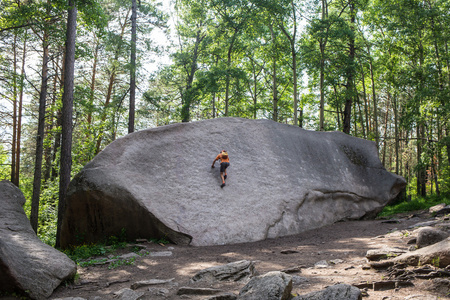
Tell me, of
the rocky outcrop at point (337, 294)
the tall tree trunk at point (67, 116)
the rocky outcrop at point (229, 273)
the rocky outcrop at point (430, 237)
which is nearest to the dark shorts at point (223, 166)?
the rocky outcrop at point (229, 273)

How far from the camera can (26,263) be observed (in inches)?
181

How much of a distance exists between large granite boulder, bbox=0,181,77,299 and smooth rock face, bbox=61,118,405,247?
236 centimetres

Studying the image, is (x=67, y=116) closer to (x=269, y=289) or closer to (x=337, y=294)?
(x=269, y=289)

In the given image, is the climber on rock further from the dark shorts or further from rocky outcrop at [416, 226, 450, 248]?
rocky outcrop at [416, 226, 450, 248]

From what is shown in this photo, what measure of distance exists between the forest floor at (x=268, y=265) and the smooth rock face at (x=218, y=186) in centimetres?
70

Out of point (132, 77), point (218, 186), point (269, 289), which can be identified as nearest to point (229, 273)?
point (269, 289)

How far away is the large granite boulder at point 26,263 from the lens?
4.26 m

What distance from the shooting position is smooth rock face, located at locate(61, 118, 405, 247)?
8.45m

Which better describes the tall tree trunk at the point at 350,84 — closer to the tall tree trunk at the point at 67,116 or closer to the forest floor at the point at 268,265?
the forest floor at the point at 268,265

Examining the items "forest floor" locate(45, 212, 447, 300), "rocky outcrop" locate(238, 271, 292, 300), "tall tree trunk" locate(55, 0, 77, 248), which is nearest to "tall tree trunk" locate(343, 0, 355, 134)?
"forest floor" locate(45, 212, 447, 300)

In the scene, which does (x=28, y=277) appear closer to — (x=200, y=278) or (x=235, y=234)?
(x=200, y=278)

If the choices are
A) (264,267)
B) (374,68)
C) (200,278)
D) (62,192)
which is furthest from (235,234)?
(374,68)

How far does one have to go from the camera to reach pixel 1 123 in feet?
49.9

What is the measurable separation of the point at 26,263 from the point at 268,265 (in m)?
4.19
